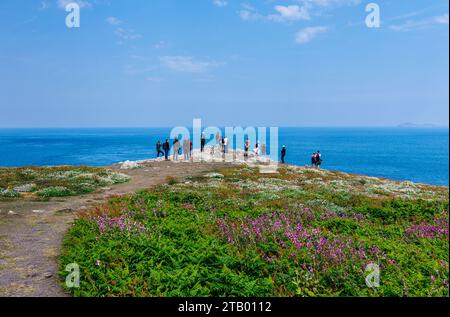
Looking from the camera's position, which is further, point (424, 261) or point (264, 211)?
point (264, 211)

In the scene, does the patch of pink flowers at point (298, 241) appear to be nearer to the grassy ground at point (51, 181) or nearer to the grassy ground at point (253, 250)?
the grassy ground at point (253, 250)

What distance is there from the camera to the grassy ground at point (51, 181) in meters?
25.4

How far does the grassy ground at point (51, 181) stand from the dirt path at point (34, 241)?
2.04 metres

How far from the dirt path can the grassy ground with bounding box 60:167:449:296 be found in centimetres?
69

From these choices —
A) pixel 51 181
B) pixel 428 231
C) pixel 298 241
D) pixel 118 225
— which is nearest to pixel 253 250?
pixel 298 241

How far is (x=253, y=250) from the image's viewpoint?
11.9m

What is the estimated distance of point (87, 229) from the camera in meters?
14.9

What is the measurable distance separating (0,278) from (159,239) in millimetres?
4943

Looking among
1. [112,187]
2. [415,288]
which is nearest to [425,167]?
[112,187]

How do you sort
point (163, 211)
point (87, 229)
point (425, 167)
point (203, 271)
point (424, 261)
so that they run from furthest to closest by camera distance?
point (425, 167)
point (163, 211)
point (87, 229)
point (424, 261)
point (203, 271)

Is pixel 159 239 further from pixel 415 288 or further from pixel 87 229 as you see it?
pixel 415 288

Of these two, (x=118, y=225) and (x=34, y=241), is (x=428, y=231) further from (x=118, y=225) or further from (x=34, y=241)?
(x=34, y=241)

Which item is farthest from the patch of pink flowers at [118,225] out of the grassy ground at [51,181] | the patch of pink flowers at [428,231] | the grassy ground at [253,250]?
the grassy ground at [51,181]

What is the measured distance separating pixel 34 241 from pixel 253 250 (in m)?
8.74
